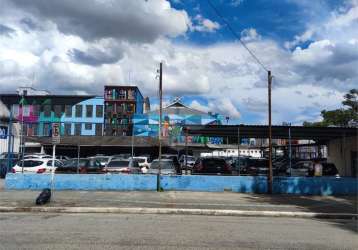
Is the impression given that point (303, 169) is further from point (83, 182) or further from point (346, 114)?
point (346, 114)

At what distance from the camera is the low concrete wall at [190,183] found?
2086 cm

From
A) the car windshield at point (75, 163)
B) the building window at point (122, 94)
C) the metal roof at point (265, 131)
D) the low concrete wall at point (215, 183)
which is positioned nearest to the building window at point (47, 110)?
the building window at point (122, 94)

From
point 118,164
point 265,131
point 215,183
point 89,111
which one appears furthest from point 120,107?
point 215,183

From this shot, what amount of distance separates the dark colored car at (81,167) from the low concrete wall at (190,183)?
10.9 ft

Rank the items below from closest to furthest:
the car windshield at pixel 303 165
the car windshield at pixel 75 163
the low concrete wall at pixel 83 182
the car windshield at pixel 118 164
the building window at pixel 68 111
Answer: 1. the low concrete wall at pixel 83 182
2. the car windshield at pixel 118 164
3. the car windshield at pixel 75 163
4. the car windshield at pixel 303 165
5. the building window at pixel 68 111

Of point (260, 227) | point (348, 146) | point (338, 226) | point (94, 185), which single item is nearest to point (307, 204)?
point (338, 226)

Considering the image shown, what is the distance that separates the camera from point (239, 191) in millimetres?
21297

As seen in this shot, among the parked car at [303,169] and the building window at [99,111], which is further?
the building window at [99,111]

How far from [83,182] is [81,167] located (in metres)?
4.92

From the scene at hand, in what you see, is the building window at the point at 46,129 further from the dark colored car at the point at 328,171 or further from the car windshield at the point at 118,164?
the dark colored car at the point at 328,171

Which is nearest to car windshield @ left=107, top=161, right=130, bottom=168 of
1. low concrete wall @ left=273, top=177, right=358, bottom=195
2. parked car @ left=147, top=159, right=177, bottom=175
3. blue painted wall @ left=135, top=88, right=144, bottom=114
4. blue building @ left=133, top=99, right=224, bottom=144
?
parked car @ left=147, top=159, right=177, bottom=175

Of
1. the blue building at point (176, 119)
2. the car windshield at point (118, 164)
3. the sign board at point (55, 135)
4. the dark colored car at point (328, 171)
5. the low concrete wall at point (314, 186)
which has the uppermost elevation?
the blue building at point (176, 119)

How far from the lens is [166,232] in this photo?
1045 cm

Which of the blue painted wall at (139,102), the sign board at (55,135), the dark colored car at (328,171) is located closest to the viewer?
the sign board at (55,135)
